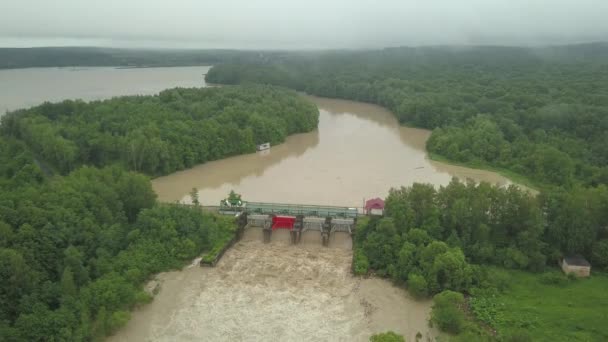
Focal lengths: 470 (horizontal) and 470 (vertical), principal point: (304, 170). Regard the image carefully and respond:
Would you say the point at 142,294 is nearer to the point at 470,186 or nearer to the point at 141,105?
the point at 470,186

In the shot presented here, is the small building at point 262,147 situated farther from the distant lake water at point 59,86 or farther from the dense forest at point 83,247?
the distant lake water at point 59,86

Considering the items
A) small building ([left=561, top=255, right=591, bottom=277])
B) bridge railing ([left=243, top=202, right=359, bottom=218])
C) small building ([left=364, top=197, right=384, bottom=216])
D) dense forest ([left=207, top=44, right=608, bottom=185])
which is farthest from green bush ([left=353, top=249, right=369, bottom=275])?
dense forest ([left=207, top=44, right=608, bottom=185])

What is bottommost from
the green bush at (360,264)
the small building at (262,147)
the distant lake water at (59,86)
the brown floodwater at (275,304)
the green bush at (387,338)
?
the brown floodwater at (275,304)

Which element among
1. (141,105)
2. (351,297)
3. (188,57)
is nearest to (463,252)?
(351,297)

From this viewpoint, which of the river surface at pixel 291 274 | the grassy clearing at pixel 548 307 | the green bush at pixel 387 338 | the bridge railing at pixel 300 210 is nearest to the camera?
the green bush at pixel 387 338

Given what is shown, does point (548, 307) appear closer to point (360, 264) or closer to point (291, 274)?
point (360, 264)

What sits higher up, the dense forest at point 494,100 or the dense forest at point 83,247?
the dense forest at point 494,100

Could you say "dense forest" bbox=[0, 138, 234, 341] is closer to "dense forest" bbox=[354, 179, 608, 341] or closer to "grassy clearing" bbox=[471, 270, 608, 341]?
"dense forest" bbox=[354, 179, 608, 341]

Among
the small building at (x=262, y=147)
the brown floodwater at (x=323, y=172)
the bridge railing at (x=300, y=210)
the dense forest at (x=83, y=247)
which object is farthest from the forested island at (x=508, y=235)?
the small building at (x=262, y=147)
